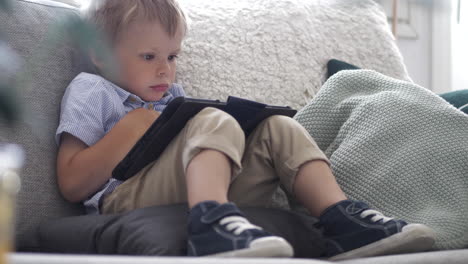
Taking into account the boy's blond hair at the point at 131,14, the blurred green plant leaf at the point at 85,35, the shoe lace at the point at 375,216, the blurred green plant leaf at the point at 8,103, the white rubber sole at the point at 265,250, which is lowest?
the shoe lace at the point at 375,216

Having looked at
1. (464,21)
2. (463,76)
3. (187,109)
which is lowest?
(463,76)

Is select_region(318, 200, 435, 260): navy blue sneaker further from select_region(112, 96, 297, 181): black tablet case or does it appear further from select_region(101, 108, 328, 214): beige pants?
select_region(112, 96, 297, 181): black tablet case

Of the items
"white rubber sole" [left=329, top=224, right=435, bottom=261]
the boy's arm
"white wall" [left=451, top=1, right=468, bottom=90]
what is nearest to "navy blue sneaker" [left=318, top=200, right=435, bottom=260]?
"white rubber sole" [left=329, top=224, right=435, bottom=261]

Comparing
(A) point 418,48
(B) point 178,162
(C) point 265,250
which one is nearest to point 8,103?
(C) point 265,250

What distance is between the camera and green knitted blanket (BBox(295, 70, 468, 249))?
50.9 inches

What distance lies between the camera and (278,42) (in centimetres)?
173

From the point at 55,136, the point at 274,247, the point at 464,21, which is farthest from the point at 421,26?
the point at 274,247

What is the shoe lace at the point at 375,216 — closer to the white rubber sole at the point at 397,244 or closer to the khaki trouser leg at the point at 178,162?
the white rubber sole at the point at 397,244

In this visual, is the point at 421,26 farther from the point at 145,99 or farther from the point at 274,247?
the point at 274,247

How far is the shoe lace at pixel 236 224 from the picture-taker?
0.91 meters

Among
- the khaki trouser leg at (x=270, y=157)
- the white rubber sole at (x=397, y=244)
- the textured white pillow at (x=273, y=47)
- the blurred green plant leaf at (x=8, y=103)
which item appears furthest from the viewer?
the textured white pillow at (x=273, y=47)

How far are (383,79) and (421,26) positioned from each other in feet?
5.17

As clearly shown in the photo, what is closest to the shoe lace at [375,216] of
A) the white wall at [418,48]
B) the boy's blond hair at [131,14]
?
the boy's blond hair at [131,14]

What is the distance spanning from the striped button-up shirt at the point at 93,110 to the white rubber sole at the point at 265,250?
0.51 meters
